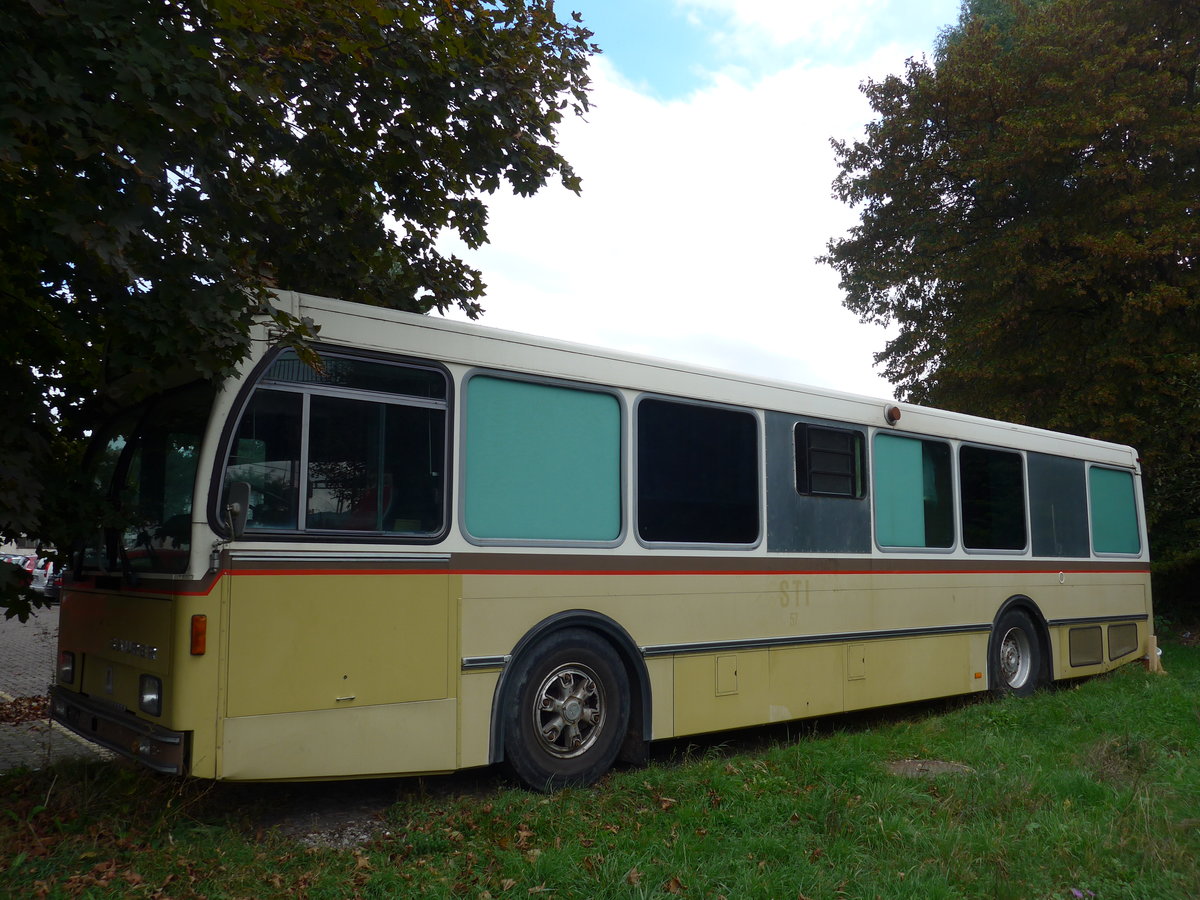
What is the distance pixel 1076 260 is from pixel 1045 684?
871cm

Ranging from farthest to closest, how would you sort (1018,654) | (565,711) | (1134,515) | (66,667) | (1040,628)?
(1134,515), (1040,628), (1018,654), (565,711), (66,667)

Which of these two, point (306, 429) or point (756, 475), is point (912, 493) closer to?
point (756, 475)

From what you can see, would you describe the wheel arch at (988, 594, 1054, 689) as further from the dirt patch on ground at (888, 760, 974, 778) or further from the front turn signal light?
the front turn signal light

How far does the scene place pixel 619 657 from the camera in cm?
654

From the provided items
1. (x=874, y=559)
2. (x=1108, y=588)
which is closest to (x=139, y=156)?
(x=874, y=559)

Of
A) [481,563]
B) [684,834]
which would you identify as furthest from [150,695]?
[684,834]

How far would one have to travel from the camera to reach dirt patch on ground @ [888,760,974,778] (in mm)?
6418

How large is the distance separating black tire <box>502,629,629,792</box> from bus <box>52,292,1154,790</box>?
0.06 feet

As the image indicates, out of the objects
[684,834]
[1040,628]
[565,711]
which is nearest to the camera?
[684,834]

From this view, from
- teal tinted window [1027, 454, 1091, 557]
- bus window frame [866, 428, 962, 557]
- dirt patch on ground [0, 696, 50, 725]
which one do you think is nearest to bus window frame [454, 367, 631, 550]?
bus window frame [866, 428, 962, 557]

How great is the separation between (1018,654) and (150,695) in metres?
8.48

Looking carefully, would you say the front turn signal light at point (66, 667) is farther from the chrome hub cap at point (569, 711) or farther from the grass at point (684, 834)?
the chrome hub cap at point (569, 711)

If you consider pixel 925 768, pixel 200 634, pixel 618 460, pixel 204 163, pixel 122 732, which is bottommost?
pixel 925 768

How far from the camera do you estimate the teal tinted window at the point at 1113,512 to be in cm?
1134
